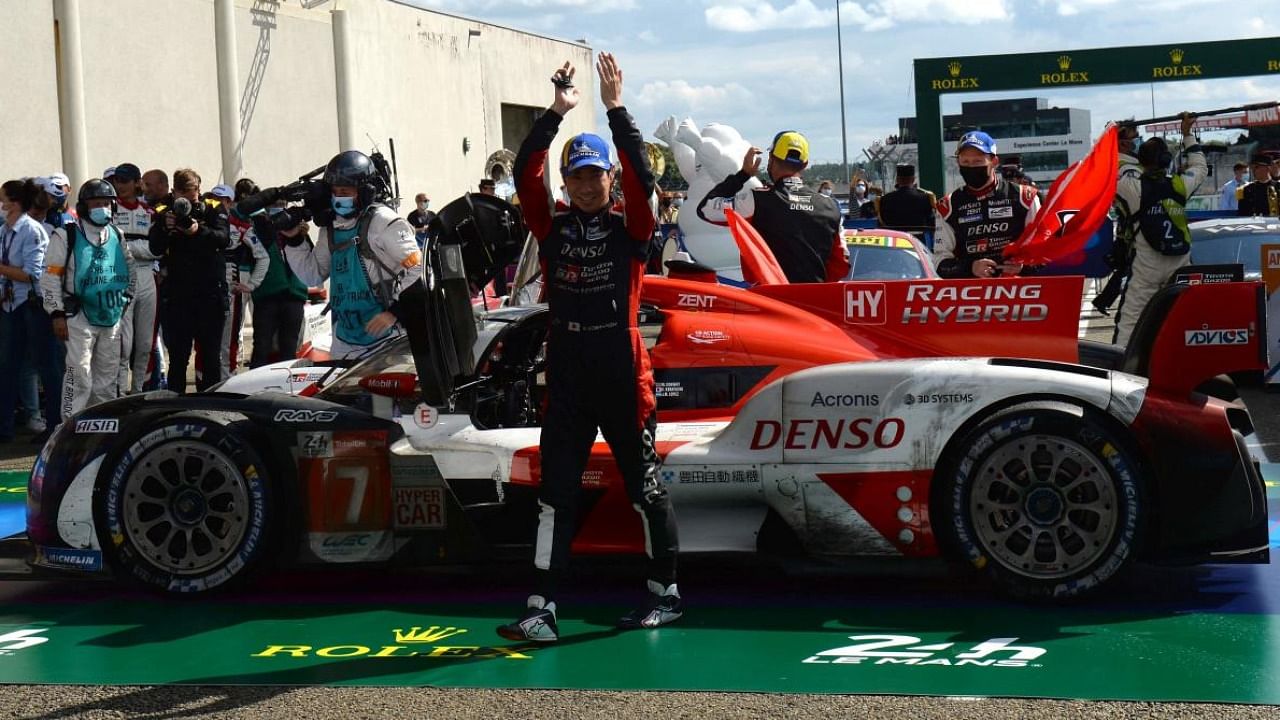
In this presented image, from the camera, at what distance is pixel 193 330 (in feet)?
36.6

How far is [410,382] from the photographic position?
6098mm

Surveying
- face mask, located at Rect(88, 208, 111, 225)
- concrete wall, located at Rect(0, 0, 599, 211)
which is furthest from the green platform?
concrete wall, located at Rect(0, 0, 599, 211)

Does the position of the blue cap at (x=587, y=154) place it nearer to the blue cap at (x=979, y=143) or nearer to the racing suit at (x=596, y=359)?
the racing suit at (x=596, y=359)

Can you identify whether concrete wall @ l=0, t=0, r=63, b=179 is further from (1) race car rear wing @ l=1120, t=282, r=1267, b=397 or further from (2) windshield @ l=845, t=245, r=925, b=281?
(1) race car rear wing @ l=1120, t=282, r=1267, b=397

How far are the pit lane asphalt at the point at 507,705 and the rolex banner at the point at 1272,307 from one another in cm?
760

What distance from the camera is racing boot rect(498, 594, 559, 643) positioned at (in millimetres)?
5148

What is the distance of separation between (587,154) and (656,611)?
1.59 meters

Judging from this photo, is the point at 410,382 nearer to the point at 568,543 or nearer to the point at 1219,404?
the point at 568,543

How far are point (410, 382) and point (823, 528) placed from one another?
173 centimetres

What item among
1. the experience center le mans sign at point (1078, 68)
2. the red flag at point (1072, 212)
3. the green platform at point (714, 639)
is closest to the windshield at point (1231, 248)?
the red flag at point (1072, 212)

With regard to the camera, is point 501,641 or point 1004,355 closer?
point 501,641

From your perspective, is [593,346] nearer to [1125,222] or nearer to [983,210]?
[983,210]

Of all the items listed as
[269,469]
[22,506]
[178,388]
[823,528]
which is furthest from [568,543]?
[178,388]

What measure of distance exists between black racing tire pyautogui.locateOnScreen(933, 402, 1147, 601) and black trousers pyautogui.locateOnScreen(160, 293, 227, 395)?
7068 millimetres
